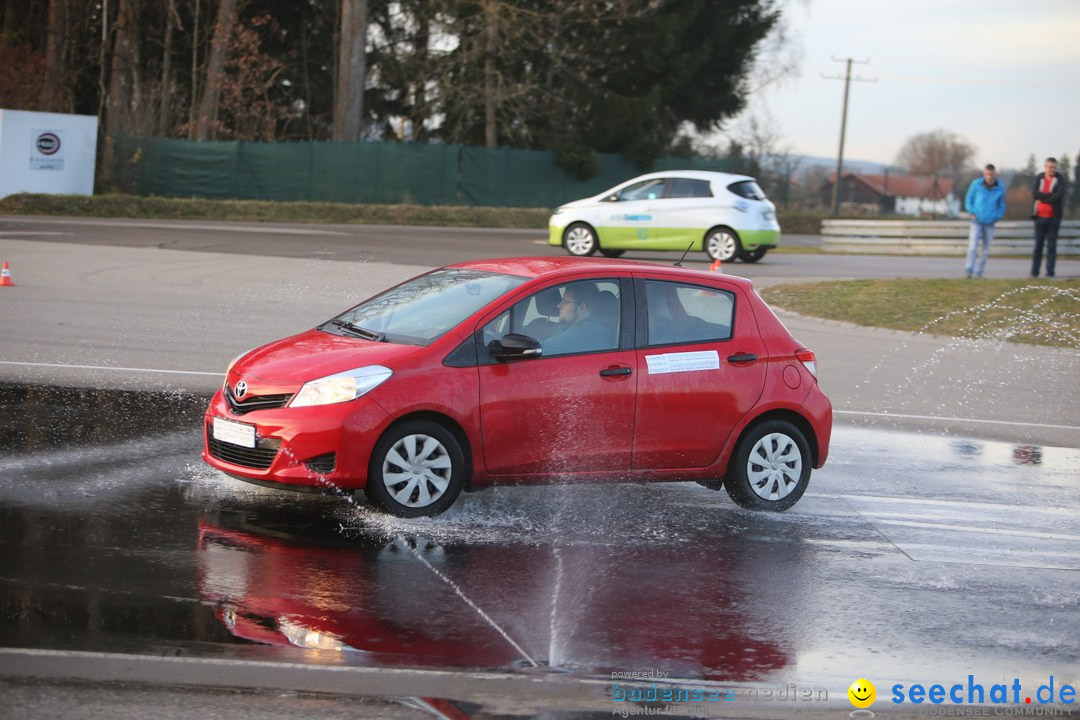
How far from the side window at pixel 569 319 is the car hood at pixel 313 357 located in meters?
0.65

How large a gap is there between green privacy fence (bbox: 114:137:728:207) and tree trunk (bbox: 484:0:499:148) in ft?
5.82

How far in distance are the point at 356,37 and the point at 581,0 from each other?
8.38 metres

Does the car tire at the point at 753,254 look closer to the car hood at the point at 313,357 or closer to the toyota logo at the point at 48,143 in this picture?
the car hood at the point at 313,357

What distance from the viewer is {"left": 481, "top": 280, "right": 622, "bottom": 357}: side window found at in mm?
8023

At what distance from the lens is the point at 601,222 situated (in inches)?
1041

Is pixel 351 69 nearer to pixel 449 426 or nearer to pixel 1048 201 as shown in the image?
pixel 1048 201

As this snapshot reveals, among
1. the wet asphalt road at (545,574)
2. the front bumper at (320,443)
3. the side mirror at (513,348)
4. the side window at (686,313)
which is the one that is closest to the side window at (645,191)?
the wet asphalt road at (545,574)

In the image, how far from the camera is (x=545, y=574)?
6758 millimetres

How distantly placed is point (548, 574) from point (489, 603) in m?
0.60

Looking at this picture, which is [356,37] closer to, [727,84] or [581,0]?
[581,0]

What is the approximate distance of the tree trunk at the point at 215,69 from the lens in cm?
4453

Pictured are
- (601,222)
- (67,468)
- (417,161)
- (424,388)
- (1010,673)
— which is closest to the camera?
(1010,673)

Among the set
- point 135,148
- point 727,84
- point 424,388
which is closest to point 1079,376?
point 424,388

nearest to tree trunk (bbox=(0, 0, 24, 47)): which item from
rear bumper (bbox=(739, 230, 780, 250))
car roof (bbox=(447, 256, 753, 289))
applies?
rear bumper (bbox=(739, 230, 780, 250))
